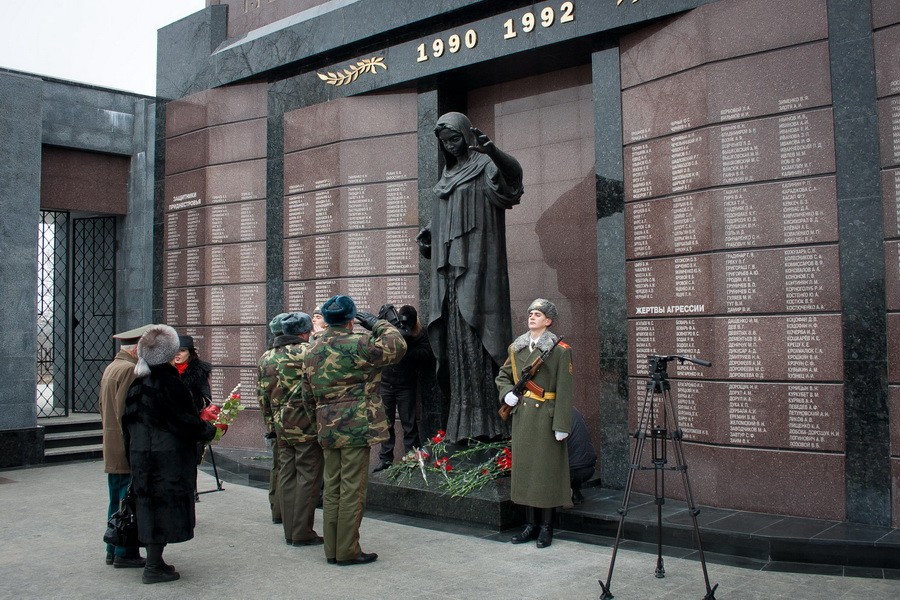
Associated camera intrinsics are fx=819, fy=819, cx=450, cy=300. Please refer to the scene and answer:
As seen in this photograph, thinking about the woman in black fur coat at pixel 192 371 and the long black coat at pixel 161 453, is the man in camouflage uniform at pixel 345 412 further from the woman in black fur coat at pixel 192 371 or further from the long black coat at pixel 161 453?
the woman in black fur coat at pixel 192 371

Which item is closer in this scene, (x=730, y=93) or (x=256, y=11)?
(x=730, y=93)

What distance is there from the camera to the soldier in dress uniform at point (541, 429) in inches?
223

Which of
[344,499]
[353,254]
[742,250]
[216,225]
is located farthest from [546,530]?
[216,225]

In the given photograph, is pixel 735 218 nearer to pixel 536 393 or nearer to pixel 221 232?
pixel 536 393

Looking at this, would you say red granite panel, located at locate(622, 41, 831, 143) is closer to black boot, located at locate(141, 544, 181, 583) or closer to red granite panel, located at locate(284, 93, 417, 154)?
red granite panel, located at locate(284, 93, 417, 154)

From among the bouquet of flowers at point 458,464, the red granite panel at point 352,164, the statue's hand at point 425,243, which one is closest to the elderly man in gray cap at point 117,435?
the bouquet of flowers at point 458,464

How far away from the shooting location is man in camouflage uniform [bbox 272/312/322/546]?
582cm

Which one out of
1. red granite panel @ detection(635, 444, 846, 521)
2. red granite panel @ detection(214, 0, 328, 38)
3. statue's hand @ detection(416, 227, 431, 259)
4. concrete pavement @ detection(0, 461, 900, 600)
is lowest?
concrete pavement @ detection(0, 461, 900, 600)

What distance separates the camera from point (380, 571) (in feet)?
16.9

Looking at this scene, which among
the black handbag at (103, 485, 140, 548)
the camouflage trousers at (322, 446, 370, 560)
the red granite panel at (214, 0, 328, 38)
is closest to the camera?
the black handbag at (103, 485, 140, 548)

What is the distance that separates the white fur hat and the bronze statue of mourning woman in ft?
8.40

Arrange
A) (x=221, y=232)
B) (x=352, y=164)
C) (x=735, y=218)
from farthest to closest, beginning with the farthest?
(x=221, y=232) < (x=352, y=164) < (x=735, y=218)

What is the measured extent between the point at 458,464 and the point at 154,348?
111 inches

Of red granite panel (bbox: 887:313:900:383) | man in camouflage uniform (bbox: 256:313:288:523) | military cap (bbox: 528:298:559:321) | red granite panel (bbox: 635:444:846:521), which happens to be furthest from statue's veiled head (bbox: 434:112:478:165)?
red granite panel (bbox: 887:313:900:383)
